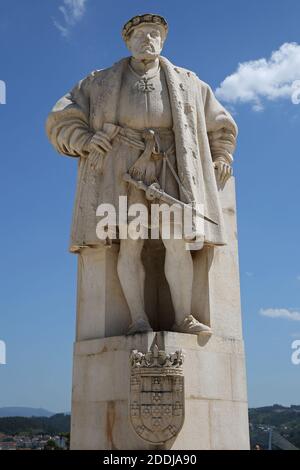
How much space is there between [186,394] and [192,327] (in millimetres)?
934

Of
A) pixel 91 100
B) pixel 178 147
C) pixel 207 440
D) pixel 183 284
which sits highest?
pixel 91 100

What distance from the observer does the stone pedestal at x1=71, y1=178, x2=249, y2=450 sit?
7.40 metres

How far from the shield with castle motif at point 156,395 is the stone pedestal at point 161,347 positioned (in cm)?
17

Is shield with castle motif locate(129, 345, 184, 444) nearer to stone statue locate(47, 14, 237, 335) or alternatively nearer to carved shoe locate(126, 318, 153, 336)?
carved shoe locate(126, 318, 153, 336)

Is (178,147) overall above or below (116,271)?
above

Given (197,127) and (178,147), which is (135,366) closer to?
(178,147)

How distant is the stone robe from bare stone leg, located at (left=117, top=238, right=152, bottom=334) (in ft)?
1.46

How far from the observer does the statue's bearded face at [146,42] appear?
29.6ft

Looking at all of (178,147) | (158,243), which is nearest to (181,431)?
(158,243)

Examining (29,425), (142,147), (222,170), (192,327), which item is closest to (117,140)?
(142,147)

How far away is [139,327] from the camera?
7.76m

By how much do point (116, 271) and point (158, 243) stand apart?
2.67 feet

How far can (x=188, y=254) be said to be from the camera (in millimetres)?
8266

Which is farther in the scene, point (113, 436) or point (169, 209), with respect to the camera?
point (169, 209)
